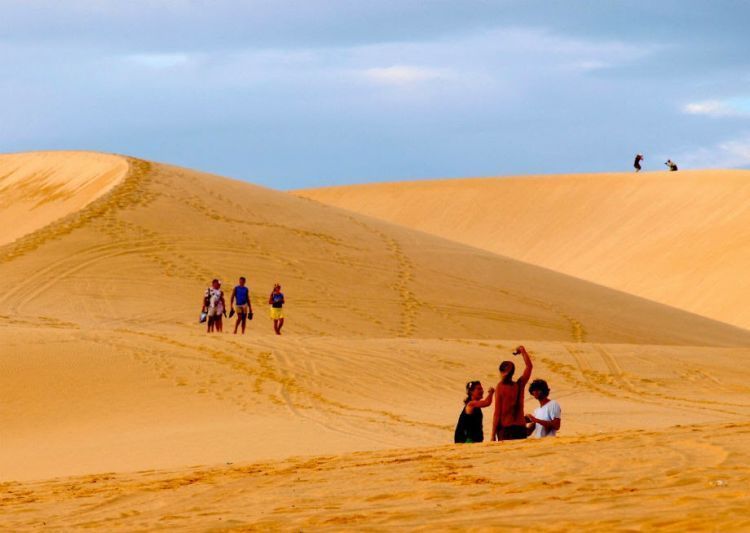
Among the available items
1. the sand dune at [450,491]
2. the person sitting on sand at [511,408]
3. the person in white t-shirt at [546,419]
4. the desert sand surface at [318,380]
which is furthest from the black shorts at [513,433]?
the sand dune at [450,491]

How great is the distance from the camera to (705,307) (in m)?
45.5

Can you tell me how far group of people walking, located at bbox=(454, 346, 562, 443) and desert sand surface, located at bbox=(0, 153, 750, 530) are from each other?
1.28 feet

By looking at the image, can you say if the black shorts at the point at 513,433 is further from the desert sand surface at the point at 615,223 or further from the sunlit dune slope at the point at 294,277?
the desert sand surface at the point at 615,223

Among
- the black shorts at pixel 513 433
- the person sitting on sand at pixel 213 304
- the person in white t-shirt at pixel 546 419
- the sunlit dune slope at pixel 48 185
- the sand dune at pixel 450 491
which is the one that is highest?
the sunlit dune slope at pixel 48 185

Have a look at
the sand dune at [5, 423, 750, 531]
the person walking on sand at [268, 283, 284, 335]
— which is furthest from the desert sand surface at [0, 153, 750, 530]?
the person walking on sand at [268, 283, 284, 335]

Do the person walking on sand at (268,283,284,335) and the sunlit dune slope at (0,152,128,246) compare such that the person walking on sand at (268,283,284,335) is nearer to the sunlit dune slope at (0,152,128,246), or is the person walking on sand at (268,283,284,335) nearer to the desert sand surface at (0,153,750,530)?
the desert sand surface at (0,153,750,530)

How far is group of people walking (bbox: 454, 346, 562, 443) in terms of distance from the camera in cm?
1046

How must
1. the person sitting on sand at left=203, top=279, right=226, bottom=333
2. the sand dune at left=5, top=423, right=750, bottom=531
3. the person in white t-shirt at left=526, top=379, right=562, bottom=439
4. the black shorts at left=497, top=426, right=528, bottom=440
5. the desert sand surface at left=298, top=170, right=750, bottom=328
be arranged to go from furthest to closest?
the desert sand surface at left=298, top=170, right=750, bottom=328 → the person sitting on sand at left=203, top=279, right=226, bottom=333 → the black shorts at left=497, top=426, right=528, bottom=440 → the person in white t-shirt at left=526, top=379, right=562, bottom=439 → the sand dune at left=5, top=423, right=750, bottom=531

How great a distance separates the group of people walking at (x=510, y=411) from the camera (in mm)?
10461

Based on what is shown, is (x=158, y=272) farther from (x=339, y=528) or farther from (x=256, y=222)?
(x=339, y=528)

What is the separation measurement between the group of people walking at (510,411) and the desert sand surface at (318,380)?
15.4 inches

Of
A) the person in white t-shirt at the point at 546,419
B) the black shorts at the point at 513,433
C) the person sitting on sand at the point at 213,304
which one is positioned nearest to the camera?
the person in white t-shirt at the point at 546,419

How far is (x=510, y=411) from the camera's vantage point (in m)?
10.8

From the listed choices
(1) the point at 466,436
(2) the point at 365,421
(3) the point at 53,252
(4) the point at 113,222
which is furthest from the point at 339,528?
(4) the point at 113,222
